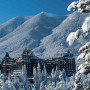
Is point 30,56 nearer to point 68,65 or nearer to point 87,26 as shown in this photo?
point 68,65

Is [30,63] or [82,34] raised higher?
[30,63]

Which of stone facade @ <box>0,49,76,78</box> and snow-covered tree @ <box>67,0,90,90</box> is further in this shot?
stone facade @ <box>0,49,76,78</box>

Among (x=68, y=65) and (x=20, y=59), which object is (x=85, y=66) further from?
(x=68, y=65)

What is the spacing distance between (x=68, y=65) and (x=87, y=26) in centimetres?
9411

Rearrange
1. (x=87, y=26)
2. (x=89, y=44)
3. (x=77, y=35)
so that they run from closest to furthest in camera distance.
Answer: (x=87, y=26)
(x=77, y=35)
(x=89, y=44)

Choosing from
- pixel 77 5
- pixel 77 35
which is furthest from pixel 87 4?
pixel 77 35

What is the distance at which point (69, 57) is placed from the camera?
329 ft

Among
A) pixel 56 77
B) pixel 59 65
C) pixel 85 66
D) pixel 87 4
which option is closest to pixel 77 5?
pixel 87 4

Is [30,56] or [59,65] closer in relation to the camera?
[30,56]

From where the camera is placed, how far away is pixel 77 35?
606 cm

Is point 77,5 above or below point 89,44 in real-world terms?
above

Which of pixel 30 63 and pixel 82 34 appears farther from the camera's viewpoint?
pixel 30 63

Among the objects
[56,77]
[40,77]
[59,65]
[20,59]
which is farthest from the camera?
[59,65]

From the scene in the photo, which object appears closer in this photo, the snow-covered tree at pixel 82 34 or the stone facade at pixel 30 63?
the snow-covered tree at pixel 82 34
